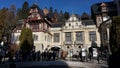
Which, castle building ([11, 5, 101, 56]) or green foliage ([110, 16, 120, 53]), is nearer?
green foliage ([110, 16, 120, 53])

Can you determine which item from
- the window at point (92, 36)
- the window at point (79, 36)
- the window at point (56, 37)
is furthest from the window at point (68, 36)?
the window at point (92, 36)

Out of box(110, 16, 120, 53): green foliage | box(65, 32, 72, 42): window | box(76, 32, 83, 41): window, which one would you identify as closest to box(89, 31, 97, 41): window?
box(76, 32, 83, 41): window

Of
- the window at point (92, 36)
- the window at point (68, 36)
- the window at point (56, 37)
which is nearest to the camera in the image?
the window at point (92, 36)

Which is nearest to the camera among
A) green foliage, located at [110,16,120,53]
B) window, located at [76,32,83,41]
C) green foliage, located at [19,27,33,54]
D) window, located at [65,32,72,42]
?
green foliage, located at [110,16,120,53]

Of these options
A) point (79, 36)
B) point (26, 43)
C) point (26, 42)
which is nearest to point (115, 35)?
point (26, 43)

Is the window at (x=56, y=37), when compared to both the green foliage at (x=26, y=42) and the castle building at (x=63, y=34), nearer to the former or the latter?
the castle building at (x=63, y=34)

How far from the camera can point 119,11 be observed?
36.2 meters

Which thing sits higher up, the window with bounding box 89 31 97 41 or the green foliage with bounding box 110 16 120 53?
the window with bounding box 89 31 97 41

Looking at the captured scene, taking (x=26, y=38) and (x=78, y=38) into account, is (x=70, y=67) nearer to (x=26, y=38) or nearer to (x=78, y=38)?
(x=26, y=38)

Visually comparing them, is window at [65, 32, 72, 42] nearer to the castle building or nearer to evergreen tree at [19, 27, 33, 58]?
the castle building

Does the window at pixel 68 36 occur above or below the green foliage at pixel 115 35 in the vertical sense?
above

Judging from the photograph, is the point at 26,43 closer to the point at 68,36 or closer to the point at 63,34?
the point at 63,34

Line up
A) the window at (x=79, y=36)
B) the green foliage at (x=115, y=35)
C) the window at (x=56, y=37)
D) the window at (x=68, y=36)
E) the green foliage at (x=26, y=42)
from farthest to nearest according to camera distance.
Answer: the window at (x=56, y=37)
the window at (x=68, y=36)
the window at (x=79, y=36)
the green foliage at (x=26, y=42)
the green foliage at (x=115, y=35)

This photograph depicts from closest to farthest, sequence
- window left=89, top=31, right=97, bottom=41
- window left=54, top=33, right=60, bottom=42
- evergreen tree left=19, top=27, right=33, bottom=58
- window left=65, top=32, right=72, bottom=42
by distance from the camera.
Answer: evergreen tree left=19, top=27, right=33, bottom=58
window left=89, top=31, right=97, bottom=41
window left=65, top=32, right=72, bottom=42
window left=54, top=33, right=60, bottom=42
